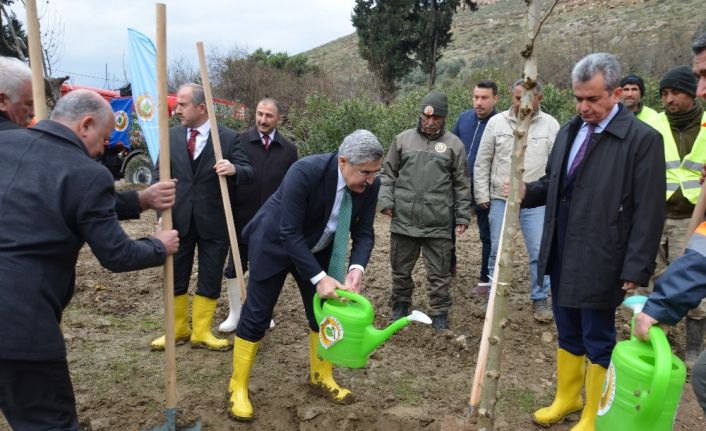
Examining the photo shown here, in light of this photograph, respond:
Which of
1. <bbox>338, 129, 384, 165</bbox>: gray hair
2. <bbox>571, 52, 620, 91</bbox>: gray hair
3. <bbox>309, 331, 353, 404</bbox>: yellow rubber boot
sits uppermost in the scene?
<bbox>571, 52, 620, 91</bbox>: gray hair

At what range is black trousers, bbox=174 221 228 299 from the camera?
3979mm

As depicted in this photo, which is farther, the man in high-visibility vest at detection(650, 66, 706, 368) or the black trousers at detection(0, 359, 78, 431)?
the man in high-visibility vest at detection(650, 66, 706, 368)

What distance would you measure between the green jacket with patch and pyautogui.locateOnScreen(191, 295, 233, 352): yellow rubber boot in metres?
1.53

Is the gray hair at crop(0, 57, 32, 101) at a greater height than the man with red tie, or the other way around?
the gray hair at crop(0, 57, 32, 101)

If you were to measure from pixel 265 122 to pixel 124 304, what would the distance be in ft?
7.10

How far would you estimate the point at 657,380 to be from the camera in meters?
1.97

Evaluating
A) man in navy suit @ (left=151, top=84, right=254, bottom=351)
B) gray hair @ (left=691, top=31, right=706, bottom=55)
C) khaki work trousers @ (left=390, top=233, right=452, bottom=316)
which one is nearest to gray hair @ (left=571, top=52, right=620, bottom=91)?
gray hair @ (left=691, top=31, right=706, bottom=55)

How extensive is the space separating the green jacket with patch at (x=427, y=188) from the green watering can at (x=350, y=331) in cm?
156

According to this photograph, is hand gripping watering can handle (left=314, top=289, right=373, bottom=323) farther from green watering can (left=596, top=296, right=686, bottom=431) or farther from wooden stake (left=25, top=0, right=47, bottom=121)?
wooden stake (left=25, top=0, right=47, bottom=121)

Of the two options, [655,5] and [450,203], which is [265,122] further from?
[655,5]

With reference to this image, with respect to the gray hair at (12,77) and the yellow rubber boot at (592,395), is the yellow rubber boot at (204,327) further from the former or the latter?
the yellow rubber boot at (592,395)

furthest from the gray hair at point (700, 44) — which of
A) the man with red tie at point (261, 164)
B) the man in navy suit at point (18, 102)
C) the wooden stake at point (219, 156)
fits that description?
the man with red tie at point (261, 164)

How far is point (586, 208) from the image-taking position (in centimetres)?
279

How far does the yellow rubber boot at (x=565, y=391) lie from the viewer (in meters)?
3.14
